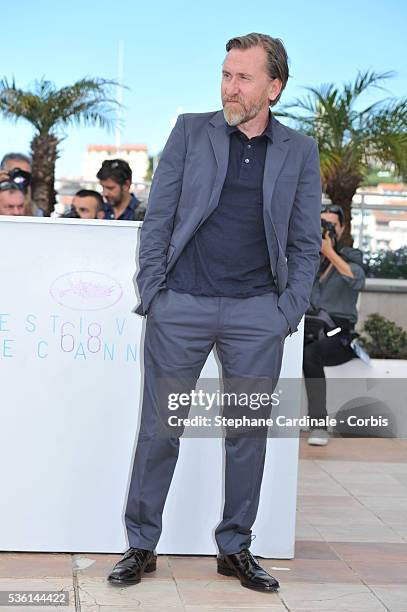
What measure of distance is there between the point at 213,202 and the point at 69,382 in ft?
3.24

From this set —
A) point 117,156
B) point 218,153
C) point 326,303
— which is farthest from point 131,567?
point 117,156

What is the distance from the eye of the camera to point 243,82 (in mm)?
4219

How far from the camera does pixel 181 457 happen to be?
4.66m

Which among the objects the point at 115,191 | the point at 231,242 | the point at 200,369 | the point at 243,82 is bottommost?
the point at 200,369

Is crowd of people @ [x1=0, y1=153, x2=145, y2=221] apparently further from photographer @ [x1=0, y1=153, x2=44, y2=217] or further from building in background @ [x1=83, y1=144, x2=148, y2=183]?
building in background @ [x1=83, y1=144, x2=148, y2=183]

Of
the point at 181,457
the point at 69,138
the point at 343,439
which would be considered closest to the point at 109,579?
the point at 181,457

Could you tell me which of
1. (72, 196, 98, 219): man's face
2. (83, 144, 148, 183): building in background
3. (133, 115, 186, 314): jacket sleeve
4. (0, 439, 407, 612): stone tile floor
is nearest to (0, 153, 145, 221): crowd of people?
(72, 196, 98, 219): man's face

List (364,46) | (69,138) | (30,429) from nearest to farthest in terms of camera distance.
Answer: (30,429) → (69,138) → (364,46)

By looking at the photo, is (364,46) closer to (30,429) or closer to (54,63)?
(54,63)

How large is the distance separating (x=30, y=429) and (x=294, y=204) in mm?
1383

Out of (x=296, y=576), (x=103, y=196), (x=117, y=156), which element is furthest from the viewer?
(x=117, y=156)

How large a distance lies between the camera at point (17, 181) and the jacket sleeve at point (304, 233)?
278 centimetres

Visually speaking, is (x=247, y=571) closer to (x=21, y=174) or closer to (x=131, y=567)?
(x=131, y=567)

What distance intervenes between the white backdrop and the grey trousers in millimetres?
285
